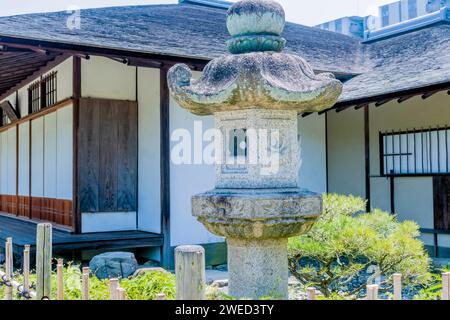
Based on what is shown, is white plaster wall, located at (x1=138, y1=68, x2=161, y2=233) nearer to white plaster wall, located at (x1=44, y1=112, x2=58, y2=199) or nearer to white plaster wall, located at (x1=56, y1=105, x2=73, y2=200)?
white plaster wall, located at (x1=56, y1=105, x2=73, y2=200)

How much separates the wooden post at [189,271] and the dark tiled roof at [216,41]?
585cm

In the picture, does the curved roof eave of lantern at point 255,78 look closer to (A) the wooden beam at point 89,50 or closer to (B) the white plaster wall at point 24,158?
(A) the wooden beam at point 89,50

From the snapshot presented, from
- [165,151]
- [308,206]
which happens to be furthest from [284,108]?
[165,151]

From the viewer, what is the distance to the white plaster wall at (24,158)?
44.1ft

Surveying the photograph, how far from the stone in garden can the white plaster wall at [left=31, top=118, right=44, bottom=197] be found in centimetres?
489

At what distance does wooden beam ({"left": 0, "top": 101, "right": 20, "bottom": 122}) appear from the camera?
47.4ft

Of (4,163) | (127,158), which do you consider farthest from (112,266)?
(4,163)

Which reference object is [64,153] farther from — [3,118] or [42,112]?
[3,118]

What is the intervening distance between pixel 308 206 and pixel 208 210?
851 mm

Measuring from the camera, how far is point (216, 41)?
36.6 ft

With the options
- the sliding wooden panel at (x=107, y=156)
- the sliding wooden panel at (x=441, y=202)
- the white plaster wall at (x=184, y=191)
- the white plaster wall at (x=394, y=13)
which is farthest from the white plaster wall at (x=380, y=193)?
the white plaster wall at (x=394, y=13)

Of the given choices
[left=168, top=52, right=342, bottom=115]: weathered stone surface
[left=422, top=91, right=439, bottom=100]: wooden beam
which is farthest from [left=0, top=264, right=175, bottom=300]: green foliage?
[left=422, top=91, right=439, bottom=100]: wooden beam

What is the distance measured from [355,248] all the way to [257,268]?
1.34m

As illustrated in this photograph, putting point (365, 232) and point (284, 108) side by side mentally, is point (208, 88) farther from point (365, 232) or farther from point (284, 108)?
point (365, 232)
